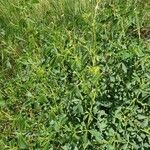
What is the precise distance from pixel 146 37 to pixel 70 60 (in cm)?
135

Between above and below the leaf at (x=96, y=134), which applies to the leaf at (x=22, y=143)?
below

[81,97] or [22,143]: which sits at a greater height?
[81,97]

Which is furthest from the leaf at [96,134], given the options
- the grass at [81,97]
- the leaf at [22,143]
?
the leaf at [22,143]

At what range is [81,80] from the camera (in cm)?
245

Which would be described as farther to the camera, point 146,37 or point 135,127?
point 146,37

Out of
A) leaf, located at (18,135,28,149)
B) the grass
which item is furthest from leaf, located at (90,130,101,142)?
leaf, located at (18,135,28,149)

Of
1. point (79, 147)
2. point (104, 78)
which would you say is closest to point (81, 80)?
point (104, 78)

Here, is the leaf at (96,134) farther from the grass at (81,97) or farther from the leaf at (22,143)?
the leaf at (22,143)

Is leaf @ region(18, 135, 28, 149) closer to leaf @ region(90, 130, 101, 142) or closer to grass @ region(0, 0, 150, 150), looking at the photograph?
grass @ region(0, 0, 150, 150)

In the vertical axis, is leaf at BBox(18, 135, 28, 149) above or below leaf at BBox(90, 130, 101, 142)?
below

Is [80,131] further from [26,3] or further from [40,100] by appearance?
[26,3]

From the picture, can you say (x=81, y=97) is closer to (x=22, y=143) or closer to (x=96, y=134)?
(x=96, y=134)

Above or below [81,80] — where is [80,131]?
below

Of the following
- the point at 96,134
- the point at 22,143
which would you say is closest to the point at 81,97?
the point at 96,134
